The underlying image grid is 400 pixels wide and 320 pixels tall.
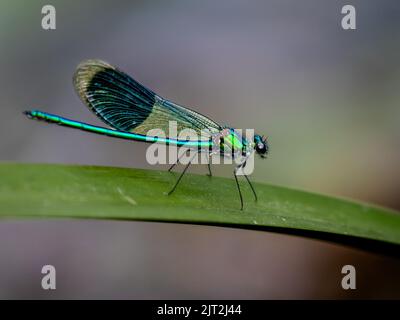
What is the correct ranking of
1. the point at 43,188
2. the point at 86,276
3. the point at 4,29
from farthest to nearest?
the point at 4,29 < the point at 86,276 < the point at 43,188

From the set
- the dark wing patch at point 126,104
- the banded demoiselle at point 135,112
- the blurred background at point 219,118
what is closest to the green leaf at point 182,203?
the banded demoiselle at point 135,112

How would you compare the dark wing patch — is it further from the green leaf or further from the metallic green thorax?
the green leaf

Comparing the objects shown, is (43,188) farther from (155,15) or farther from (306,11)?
(306,11)

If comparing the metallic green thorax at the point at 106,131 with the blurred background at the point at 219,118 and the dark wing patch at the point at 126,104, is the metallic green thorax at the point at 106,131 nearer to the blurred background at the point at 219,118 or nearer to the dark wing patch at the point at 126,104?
the dark wing patch at the point at 126,104

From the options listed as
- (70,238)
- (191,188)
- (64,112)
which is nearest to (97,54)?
(64,112)

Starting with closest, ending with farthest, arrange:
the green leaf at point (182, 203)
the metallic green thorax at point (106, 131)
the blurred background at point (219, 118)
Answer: the green leaf at point (182, 203)
the metallic green thorax at point (106, 131)
the blurred background at point (219, 118)
